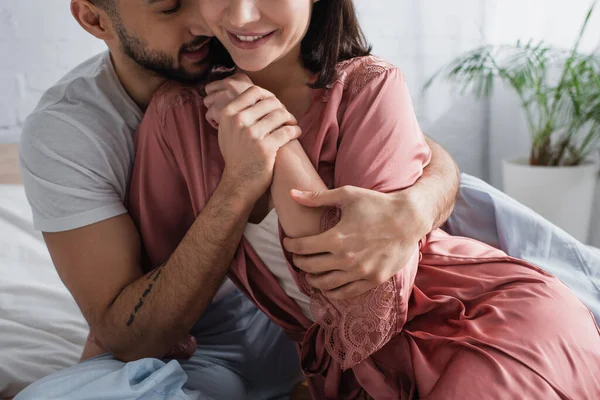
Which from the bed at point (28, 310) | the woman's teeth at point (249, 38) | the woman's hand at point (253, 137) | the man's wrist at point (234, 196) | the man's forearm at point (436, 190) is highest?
the woman's teeth at point (249, 38)

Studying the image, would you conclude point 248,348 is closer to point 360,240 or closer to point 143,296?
point 143,296

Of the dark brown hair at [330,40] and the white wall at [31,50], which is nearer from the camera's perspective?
the dark brown hair at [330,40]

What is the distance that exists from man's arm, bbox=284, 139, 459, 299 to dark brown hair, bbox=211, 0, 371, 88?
11.3 inches

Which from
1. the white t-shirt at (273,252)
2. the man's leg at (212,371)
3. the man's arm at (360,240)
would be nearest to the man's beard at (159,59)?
the white t-shirt at (273,252)

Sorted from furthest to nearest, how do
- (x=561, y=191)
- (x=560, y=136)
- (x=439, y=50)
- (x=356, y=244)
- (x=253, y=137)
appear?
(x=439, y=50) < (x=560, y=136) < (x=561, y=191) < (x=253, y=137) < (x=356, y=244)

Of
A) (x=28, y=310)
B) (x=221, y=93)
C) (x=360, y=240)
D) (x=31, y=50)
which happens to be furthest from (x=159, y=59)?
(x=31, y=50)

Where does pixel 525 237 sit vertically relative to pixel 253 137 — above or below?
below

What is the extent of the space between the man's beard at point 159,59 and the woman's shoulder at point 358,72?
287 millimetres

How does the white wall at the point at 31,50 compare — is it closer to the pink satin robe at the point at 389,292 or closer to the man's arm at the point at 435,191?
the pink satin robe at the point at 389,292

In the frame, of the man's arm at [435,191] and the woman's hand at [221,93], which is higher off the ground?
the woman's hand at [221,93]

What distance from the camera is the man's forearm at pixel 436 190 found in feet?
3.82

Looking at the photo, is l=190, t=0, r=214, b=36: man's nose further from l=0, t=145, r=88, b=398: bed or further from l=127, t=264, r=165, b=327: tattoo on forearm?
l=0, t=145, r=88, b=398: bed

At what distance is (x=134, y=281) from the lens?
1347mm

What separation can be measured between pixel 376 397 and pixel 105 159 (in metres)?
0.67
